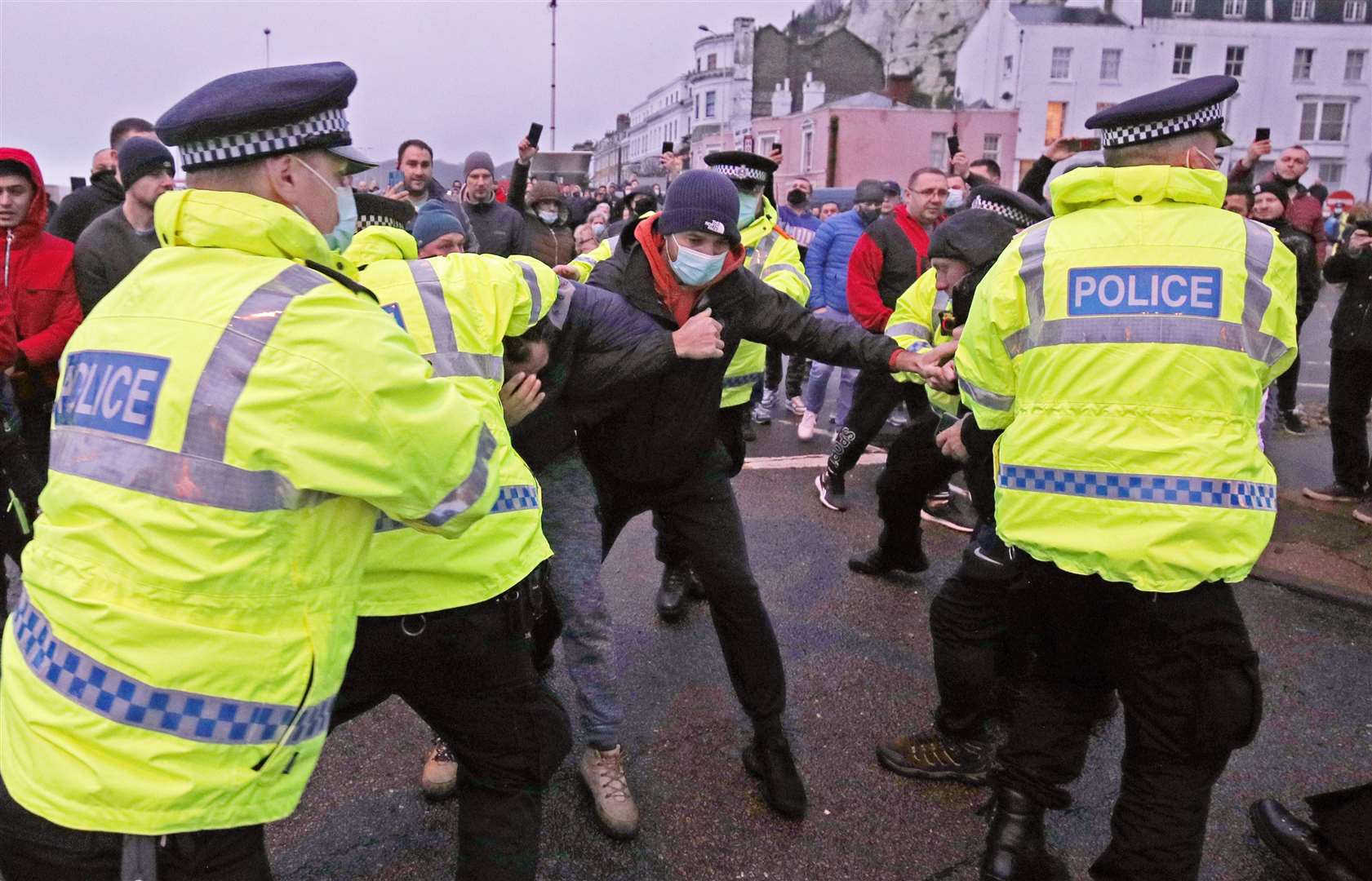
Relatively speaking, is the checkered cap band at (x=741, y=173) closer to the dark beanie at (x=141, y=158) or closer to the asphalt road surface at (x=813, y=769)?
the asphalt road surface at (x=813, y=769)

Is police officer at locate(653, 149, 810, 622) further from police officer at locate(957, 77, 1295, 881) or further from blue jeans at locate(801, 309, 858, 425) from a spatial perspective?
blue jeans at locate(801, 309, 858, 425)

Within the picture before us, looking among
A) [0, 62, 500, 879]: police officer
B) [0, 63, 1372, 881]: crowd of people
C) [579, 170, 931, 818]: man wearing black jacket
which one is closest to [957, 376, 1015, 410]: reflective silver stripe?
[0, 63, 1372, 881]: crowd of people

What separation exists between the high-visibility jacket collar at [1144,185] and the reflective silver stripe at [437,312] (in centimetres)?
153

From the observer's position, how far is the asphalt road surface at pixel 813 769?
2.86m

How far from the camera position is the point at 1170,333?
2.21 m

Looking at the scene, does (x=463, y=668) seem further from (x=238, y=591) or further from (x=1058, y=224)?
(x=1058, y=224)

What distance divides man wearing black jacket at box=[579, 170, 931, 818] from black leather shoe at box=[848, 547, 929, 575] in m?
1.81

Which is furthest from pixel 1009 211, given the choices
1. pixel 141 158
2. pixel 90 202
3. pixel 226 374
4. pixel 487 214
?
pixel 90 202

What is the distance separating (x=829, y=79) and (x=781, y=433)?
5977 centimetres

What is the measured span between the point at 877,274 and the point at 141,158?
4311mm

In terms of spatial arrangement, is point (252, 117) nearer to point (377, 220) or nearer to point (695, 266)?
point (377, 220)

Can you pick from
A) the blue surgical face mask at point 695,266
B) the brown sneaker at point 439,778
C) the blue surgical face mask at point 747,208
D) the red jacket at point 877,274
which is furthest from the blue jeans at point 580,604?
the red jacket at point 877,274

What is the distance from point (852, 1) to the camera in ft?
309

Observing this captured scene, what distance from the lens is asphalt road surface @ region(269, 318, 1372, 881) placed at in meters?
2.86
